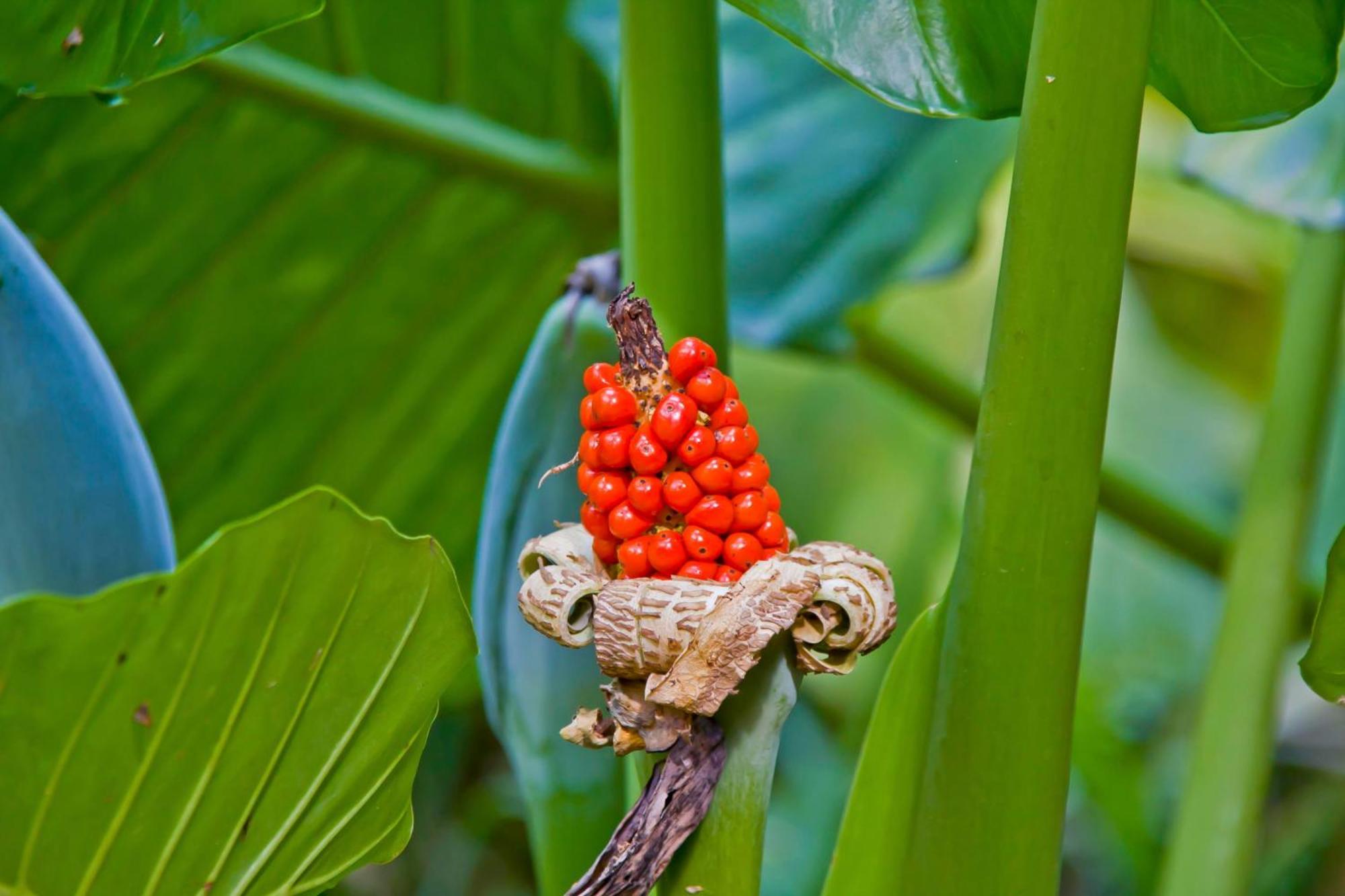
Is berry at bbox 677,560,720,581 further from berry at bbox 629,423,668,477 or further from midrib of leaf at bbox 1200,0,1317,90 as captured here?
midrib of leaf at bbox 1200,0,1317,90

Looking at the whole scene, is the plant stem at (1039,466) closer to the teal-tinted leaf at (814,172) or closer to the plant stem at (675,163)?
the plant stem at (675,163)

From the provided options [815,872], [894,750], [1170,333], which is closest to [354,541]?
[894,750]

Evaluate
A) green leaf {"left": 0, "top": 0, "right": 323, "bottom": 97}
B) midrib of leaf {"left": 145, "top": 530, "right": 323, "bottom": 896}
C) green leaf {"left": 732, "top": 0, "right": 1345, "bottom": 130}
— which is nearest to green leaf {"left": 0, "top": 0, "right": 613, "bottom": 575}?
green leaf {"left": 0, "top": 0, "right": 323, "bottom": 97}

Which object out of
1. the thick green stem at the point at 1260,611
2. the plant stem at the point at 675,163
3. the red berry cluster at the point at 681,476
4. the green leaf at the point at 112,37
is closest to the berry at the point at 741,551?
the red berry cluster at the point at 681,476

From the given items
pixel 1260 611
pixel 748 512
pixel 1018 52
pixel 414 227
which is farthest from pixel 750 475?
pixel 414 227

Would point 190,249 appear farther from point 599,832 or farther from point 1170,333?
point 1170,333

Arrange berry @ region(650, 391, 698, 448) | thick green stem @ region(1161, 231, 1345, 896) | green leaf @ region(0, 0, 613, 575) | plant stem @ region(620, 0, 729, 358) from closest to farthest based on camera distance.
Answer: berry @ region(650, 391, 698, 448)
plant stem @ region(620, 0, 729, 358)
thick green stem @ region(1161, 231, 1345, 896)
green leaf @ region(0, 0, 613, 575)
